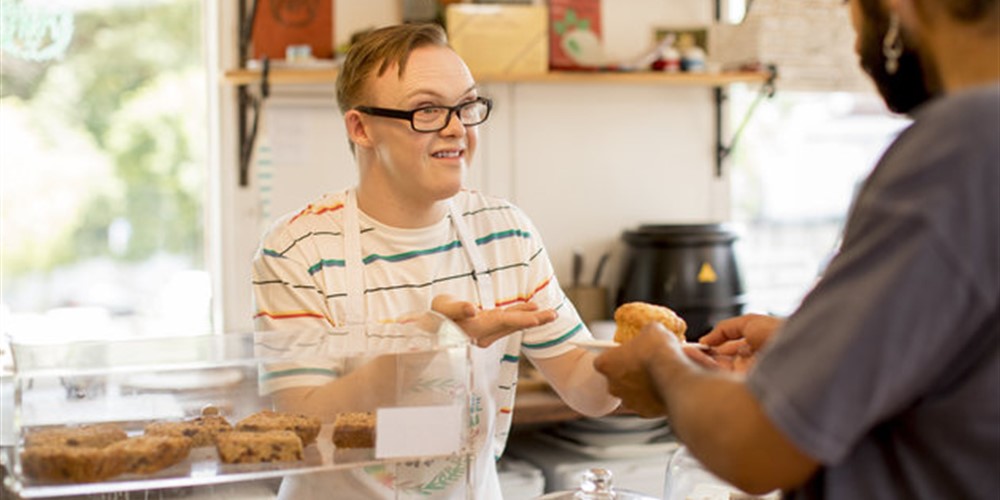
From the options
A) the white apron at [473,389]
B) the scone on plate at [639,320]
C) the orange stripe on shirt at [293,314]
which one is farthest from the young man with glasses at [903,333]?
the orange stripe on shirt at [293,314]

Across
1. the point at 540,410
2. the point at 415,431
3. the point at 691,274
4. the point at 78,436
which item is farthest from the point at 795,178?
the point at 78,436

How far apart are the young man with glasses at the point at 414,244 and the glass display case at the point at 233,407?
201 mm

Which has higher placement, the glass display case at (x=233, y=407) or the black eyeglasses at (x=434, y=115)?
the black eyeglasses at (x=434, y=115)

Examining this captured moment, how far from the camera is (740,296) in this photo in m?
3.48

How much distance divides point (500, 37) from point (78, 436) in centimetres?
217

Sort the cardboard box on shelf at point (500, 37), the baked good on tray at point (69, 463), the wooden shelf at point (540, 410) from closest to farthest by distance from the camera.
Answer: the baked good on tray at point (69, 463) < the wooden shelf at point (540, 410) < the cardboard box on shelf at point (500, 37)

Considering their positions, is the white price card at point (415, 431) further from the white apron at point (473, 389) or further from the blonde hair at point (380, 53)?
the blonde hair at point (380, 53)

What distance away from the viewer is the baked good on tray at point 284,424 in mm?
1505

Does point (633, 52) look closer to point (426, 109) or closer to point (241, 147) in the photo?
point (241, 147)

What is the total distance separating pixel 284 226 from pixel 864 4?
1.07 m

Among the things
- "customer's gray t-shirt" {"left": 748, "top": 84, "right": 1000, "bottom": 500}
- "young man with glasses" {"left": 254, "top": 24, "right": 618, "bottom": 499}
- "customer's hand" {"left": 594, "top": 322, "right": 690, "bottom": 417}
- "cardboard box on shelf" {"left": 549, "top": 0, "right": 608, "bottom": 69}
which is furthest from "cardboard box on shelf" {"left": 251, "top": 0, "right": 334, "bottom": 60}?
"customer's gray t-shirt" {"left": 748, "top": 84, "right": 1000, "bottom": 500}

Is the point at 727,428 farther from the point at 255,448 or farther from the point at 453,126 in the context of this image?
the point at 453,126

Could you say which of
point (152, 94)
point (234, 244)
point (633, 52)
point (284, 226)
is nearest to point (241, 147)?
point (234, 244)

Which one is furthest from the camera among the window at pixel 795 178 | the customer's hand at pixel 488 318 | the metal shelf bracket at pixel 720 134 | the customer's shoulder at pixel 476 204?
the window at pixel 795 178
